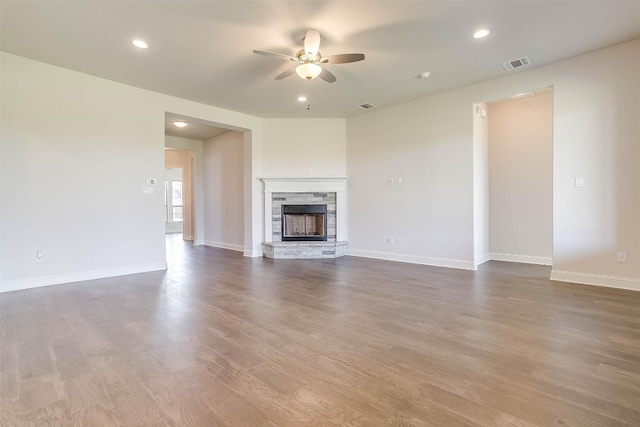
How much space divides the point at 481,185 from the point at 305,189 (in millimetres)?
3272

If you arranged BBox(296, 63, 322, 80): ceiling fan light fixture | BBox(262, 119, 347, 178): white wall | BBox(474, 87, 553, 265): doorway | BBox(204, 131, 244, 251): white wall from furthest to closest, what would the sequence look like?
1. BBox(204, 131, 244, 251): white wall
2. BBox(262, 119, 347, 178): white wall
3. BBox(474, 87, 553, 265): doorway
4. BBox(296, 63, 322, 80): ceiling fan light fixture

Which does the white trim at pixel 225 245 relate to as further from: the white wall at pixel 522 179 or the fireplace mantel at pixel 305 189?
the white wall at pixel 522 179

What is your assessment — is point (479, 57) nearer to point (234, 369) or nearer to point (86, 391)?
point (234, 369)

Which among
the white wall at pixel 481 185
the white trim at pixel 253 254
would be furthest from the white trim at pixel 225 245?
the white wall at pixel 481 185

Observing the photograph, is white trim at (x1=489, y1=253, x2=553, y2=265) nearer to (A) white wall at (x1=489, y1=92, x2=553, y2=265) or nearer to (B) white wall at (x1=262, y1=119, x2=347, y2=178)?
(A) white wall at (x1=489, y1=92, x2=553, y2=265)

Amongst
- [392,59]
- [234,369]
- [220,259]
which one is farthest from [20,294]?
[392,59]

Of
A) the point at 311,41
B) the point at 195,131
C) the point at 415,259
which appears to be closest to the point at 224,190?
the point at 195,131

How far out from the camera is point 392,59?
387cm

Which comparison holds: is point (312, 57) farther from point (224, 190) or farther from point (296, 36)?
point (224, 190)

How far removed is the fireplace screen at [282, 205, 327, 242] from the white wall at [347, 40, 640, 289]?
32.6 inches

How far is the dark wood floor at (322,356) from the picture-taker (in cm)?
155

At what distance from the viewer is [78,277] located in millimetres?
4273

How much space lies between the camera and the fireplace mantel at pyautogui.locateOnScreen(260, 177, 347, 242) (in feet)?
21.1

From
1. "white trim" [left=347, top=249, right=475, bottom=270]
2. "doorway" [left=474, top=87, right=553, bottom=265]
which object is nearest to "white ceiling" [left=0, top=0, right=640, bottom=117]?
"doorway" [left=474, top=87, right=553, bottom=265]
